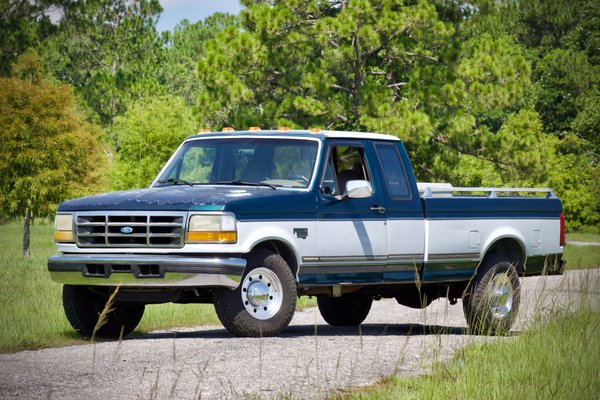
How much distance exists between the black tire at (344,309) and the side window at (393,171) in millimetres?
2192

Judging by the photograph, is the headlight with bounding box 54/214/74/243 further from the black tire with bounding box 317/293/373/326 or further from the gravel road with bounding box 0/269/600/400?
the black tire with bounding box 317/293/373/326

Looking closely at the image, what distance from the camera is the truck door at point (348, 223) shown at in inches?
462

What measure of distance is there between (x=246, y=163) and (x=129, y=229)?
176 centimetres

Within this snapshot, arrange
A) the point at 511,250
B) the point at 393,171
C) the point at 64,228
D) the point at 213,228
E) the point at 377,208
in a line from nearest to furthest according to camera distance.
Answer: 1. the point at 213,228
2. the point at 64,228
3. the point at 377,208
4. the point at 393,171
5. the point at 511,250

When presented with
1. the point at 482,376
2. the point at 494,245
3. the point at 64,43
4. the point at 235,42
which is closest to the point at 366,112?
the point at 235,42

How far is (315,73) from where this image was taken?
3738 cm

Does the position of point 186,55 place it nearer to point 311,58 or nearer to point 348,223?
point 311,58

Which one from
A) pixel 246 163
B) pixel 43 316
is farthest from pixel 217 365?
pixel 43 316

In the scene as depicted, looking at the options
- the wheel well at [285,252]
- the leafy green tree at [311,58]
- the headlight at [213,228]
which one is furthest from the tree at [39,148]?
the headlight at [213,228]

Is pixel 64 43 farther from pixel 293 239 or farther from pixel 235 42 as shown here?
pixel 293 239

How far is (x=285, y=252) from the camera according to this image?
1156cm

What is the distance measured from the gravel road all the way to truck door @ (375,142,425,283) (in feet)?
2.35

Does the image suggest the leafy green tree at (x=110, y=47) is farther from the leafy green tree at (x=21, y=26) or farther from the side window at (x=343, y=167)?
the side window at (x=343, y=167)

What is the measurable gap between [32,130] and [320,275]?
3108cm
